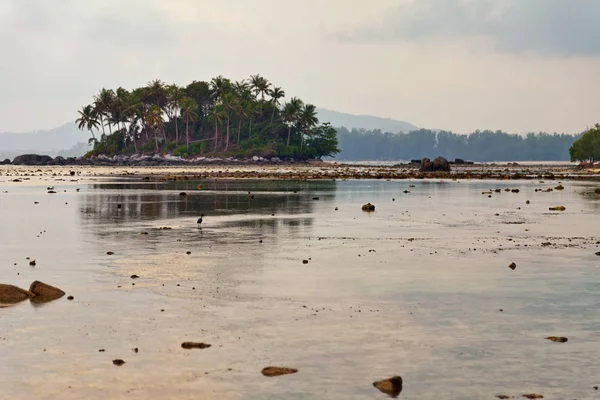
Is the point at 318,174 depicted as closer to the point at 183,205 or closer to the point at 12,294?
the point at 183,205

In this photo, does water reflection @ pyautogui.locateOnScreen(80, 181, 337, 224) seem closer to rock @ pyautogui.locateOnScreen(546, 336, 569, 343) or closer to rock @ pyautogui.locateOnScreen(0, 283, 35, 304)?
rock @ pyautogui.locateOnScreen(0, 283, 35, 304)

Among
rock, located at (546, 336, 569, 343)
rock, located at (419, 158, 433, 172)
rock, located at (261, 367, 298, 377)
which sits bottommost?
rock, located at (261, 367, 298, 377)

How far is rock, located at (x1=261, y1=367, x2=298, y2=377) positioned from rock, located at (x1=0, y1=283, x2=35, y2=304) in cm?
816

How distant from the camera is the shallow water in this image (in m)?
12.5

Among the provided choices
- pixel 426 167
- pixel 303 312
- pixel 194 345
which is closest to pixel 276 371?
pixel 194 345

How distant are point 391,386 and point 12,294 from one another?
10379 mm

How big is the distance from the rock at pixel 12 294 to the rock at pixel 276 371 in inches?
321

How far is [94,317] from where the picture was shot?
55.0 ft

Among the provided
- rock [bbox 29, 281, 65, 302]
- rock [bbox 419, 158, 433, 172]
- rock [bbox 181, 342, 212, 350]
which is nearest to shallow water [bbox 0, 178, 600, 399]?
rock [bbox 181, 342, 212, 350]

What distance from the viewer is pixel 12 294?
1881 centimetres

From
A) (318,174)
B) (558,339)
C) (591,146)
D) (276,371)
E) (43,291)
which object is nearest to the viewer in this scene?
(276,371)

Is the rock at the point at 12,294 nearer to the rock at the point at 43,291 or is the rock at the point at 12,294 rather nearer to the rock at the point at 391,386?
the rock at the point at 43,291

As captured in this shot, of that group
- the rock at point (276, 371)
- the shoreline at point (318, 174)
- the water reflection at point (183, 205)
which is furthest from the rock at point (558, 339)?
the shoreline at point (318, 174)

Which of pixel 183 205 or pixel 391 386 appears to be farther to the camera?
pixel 183 205
